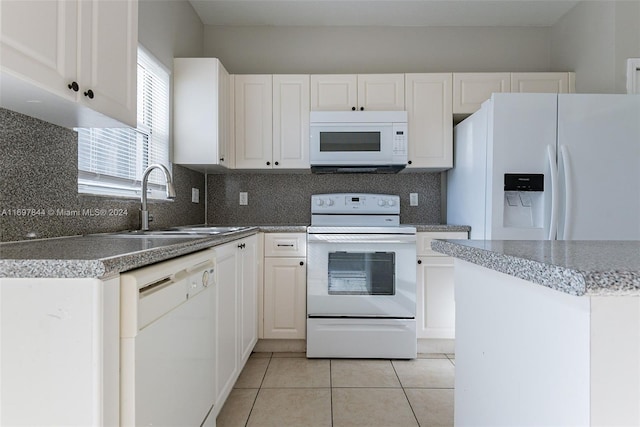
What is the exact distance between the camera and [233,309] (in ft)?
6.23

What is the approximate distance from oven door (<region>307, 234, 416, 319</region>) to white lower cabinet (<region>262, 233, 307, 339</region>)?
0.08 m

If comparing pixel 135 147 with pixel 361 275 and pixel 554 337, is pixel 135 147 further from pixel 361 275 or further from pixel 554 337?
pixel 554 337

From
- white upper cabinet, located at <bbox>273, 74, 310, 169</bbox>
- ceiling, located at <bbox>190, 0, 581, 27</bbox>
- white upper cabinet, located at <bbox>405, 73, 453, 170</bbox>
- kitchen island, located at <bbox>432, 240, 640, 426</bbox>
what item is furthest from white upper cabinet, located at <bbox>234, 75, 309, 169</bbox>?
kitchen island, located at <bbox>432, 240, 640, 426</bbox>

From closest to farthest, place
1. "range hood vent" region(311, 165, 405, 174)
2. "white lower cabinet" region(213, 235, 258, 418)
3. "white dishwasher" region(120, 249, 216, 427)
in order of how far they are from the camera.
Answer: "white dishwasher" region(120, 249, 216, 427) → "white lower cabinet" region(213, 235, 258, 418) → "range hood vent" region(311, 165, 405, 174)

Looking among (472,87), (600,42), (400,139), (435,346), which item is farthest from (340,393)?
Answer: (600,42)

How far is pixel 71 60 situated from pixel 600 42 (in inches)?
125

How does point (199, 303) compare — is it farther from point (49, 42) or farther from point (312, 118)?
point (312, 118)

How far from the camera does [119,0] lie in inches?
53.9

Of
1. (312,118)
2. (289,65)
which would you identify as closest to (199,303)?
(312,118)

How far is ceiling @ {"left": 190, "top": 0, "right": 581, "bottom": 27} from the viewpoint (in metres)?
2.82

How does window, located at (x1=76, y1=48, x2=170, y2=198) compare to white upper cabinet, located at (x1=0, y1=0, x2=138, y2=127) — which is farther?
window, located at (x1=76, y1=48, x2=170, y2=198)

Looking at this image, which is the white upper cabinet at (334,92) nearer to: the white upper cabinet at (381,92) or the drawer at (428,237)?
the white upper cabinet at (381,92)

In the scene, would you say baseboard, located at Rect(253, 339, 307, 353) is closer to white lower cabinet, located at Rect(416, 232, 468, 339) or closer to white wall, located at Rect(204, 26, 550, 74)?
white lower cabinet, located at Rect(416, 232, 468, 339)

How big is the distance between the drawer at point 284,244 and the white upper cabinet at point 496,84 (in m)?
1.54
